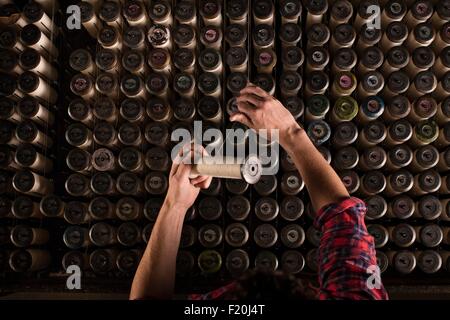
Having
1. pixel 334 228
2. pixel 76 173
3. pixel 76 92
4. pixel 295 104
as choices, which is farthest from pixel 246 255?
pixel 76 92

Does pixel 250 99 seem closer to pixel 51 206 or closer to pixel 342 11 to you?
pixel 342 11

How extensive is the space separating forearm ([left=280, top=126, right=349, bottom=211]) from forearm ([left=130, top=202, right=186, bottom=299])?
372 millimetres

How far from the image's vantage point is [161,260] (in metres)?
1.09

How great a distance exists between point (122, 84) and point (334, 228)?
0.78 metres

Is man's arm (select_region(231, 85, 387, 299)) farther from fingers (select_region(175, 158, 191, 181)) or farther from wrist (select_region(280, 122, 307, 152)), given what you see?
fingers (select_region(175, 158, 191, 181))

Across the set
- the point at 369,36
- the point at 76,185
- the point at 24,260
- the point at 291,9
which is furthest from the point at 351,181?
the point at 24,260

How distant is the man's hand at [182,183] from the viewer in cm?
119

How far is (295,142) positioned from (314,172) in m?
0.12

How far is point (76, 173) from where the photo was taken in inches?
52.6

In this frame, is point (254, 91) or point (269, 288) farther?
point (254, 91)

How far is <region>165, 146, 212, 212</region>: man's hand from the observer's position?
119cm

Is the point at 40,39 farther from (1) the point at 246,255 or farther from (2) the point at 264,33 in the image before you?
(1) the point at 246,255

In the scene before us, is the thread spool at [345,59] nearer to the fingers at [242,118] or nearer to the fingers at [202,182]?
the fingers at [242,118]
